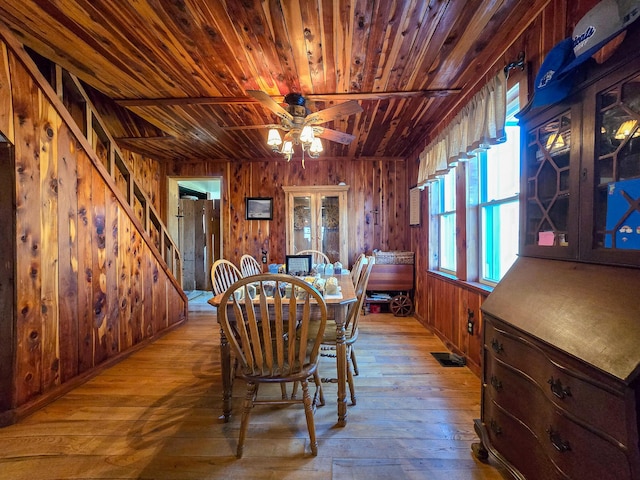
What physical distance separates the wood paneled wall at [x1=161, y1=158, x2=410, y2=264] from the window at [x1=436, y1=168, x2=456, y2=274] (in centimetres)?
113

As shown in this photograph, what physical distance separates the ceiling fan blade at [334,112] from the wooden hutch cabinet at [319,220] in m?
2.16

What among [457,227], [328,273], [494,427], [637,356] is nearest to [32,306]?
[328,273]

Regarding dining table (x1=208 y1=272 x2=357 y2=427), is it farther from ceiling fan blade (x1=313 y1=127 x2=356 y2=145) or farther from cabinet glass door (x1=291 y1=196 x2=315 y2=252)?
cabinet glass door (x1=291 y1=196 x2=315 y2=252)

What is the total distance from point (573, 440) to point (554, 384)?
0.52 ft

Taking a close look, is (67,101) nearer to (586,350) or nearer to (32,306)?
(32,306)

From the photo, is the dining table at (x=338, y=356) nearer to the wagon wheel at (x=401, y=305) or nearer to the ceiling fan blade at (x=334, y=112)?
the ceiling fan blade at (x=334, y=112)

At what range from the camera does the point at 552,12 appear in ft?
4.62

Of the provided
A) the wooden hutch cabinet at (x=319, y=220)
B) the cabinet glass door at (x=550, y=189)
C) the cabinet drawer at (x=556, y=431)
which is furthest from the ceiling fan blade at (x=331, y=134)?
the cabinet drawer at (x=556, y=431)

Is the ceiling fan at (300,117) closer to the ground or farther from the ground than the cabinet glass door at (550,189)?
farther from the ground

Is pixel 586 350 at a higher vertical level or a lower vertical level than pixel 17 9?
lower

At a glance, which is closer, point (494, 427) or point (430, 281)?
point (494, 427)

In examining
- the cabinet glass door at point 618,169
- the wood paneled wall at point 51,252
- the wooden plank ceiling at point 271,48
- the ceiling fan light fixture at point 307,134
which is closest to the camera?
the cabinet glass door at point 618,169

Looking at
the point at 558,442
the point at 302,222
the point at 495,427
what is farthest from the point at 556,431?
the point at 302,222

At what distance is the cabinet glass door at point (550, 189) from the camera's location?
107 cm
